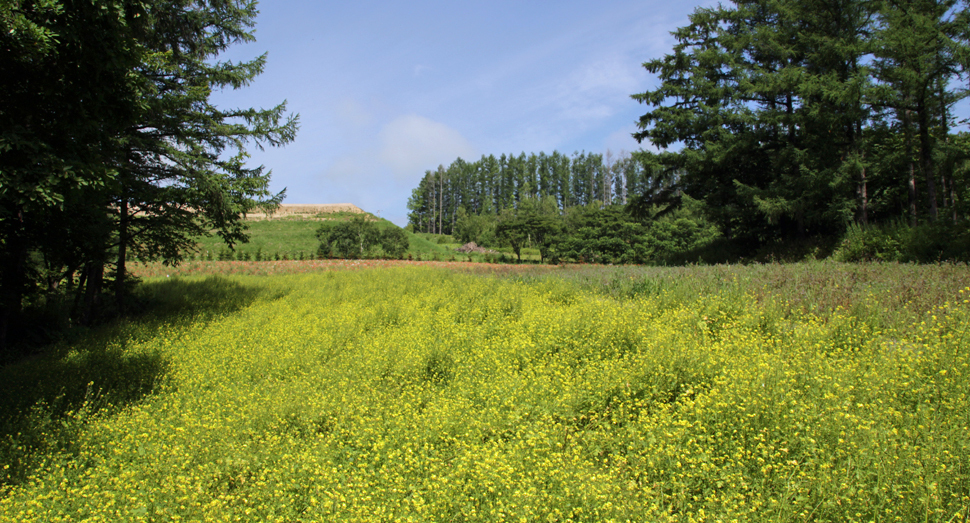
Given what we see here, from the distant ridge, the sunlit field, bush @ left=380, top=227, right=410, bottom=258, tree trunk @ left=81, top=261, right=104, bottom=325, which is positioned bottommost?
the sunlit field

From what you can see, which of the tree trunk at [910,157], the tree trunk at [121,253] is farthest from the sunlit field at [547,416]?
the tree trunk at [910,157]

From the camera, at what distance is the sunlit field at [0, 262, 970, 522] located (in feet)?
10.6

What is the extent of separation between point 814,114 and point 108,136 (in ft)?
70.2

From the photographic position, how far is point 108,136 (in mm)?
6617

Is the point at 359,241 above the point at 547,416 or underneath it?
above

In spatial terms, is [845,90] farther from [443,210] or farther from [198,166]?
[443,210]

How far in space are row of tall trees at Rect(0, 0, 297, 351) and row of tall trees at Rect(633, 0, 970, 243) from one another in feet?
61.5

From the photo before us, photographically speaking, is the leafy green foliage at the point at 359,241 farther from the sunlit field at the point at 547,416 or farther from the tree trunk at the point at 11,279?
the sunlit field at the point at 547,416

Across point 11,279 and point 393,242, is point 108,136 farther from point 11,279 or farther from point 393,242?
point 393,242

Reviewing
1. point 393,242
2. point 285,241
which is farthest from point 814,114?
point 285,241

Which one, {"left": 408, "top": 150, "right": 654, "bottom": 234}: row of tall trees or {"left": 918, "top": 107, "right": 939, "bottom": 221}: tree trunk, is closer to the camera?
Answer: {"left": 918, "top": 107, "right": 939, "bottom": 221}: tree trunk

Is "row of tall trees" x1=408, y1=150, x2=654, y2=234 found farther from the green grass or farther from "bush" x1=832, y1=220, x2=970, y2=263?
"bush" x1=832, y1=220, x2=970, y2=263

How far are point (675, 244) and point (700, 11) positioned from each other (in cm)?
2671

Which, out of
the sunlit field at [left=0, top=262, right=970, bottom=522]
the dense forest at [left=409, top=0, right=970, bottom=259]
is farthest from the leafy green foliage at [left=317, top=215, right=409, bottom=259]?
the sunlit field at [left=0, top=262, right=970, bottom=522]
